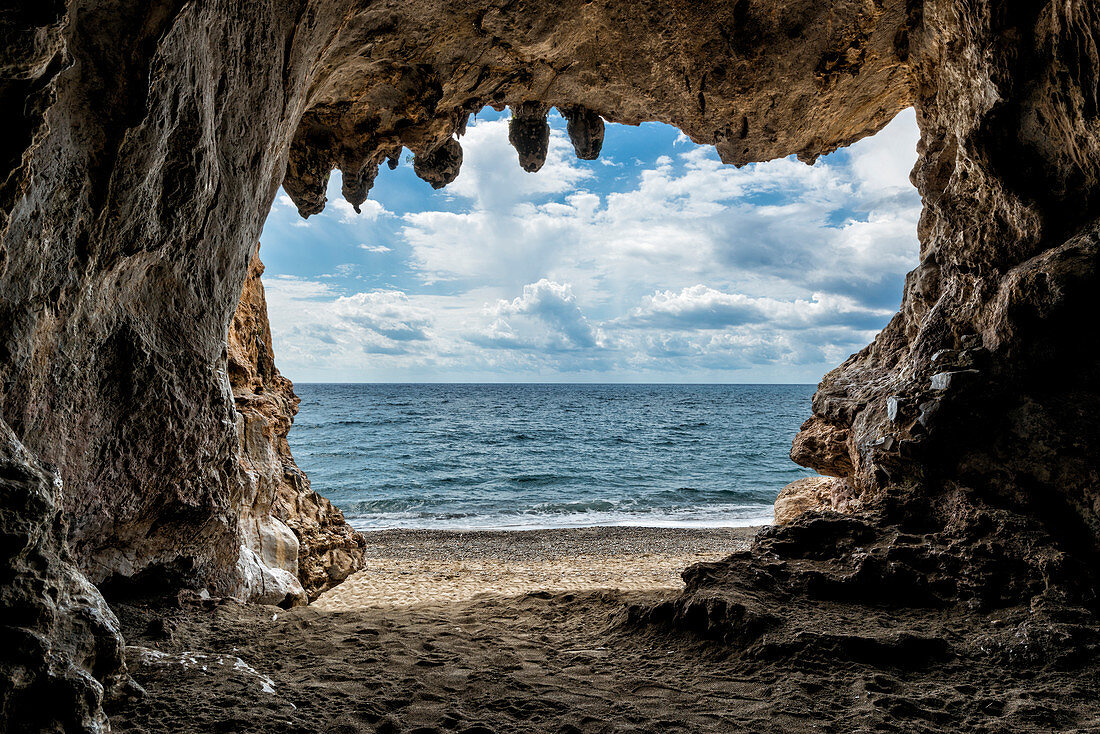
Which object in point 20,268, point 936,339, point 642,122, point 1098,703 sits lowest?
point 1098,703

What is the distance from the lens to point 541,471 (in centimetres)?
2475

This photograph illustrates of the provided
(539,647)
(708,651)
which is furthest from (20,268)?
(708,651)

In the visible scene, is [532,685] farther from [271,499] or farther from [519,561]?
[519,561]

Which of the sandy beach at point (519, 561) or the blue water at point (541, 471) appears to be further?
the blue water at point (541, 471)

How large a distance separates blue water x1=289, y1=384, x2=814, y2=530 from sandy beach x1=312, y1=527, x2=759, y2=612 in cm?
212

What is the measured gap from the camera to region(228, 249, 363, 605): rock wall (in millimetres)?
6477

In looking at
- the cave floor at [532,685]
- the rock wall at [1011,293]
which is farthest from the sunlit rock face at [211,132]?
the rock wall at [1011,293]

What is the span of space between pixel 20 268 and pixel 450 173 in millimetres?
8331

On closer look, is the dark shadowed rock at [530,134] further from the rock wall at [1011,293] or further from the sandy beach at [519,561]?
the sandy beach at [519,561]

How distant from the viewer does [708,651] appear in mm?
4234

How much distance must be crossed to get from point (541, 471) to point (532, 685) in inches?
834

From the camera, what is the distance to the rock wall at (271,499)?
21.2 feet

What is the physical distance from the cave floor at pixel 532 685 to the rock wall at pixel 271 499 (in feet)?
5.51

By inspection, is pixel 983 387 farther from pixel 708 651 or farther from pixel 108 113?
pixel 108 113
